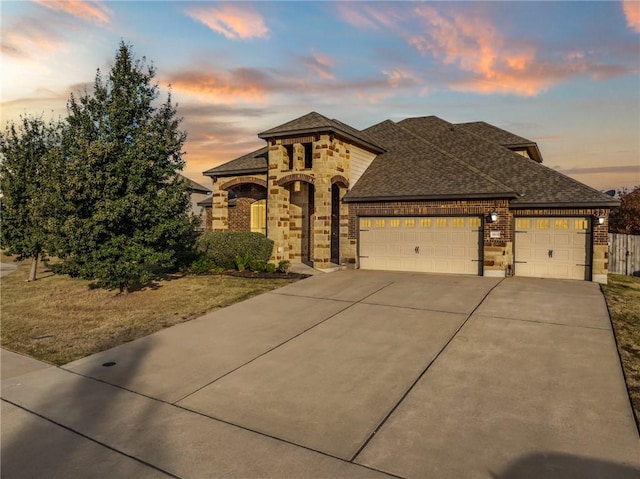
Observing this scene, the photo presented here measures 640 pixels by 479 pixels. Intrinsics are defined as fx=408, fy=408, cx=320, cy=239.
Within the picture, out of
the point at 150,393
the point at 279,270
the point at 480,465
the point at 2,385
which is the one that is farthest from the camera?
the point at 279,270

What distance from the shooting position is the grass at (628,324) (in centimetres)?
611

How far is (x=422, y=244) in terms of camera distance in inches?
640

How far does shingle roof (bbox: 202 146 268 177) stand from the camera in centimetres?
1952

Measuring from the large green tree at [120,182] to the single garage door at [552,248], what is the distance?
39.9 feet

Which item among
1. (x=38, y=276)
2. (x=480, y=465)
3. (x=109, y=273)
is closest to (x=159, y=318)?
(x=109, y=273)

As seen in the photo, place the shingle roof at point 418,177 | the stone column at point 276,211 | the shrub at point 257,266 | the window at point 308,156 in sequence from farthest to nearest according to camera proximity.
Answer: the window at point 308,156
the stone column at point 276,211
the shrub at point 257,266
the shingle roof at point 418,177

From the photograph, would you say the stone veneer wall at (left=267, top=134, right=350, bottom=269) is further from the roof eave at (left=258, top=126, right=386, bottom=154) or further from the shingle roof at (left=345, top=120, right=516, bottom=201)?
the shingle roof at (left=345, top=120, right=516, bottom=201)

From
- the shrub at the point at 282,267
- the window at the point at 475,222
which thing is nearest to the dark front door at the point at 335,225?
the shrub at the point at 282,267

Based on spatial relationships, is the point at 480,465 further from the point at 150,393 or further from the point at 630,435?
the point at 150,393

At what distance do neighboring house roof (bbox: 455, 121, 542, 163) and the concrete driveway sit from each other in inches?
586

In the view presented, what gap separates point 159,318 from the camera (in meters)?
10.2

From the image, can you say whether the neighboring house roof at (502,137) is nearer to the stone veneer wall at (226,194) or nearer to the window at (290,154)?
the window at (290,154)

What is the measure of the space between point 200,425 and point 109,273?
27.0 ft

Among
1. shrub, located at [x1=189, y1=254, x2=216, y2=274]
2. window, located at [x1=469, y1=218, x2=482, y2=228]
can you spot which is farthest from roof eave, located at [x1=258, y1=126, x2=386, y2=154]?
window, located at [x1=469, y1=218, x2=482, y2=228]
